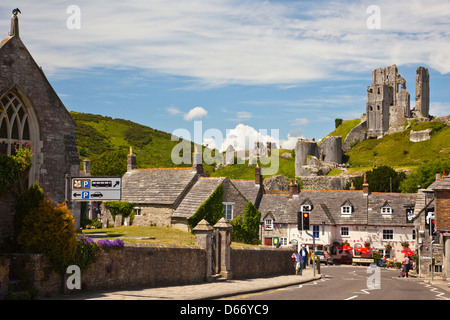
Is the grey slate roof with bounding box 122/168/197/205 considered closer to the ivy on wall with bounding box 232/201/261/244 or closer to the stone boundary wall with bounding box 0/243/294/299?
the ivy on wall with bounding box 232/201/261/244

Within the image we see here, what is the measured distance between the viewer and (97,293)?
57.8ft

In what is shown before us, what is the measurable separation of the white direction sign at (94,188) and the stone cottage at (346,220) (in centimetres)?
4900

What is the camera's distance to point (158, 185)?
142 ft

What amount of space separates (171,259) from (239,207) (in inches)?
850

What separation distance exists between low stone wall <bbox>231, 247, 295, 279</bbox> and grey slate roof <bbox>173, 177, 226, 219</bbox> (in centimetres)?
805

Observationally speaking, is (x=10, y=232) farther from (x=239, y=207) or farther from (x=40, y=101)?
A: (x=239, y=207)

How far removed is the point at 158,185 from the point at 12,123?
2312cm

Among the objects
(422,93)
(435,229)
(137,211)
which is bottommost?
(435,229)

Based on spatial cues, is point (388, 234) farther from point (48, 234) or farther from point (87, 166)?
point (48, 234)

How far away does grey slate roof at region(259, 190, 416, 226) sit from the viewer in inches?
2454

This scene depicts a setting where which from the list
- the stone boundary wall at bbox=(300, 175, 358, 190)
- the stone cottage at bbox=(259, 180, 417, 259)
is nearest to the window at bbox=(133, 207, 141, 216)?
A: the stone cottage at bbox=(259, 180, 417, 259)

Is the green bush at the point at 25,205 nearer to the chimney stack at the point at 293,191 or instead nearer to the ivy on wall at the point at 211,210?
the ivy on wall at the point at 211,210

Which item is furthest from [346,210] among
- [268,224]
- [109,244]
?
[109,244]

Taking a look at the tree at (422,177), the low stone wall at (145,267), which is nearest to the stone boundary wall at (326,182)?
the tree at (422,177)
